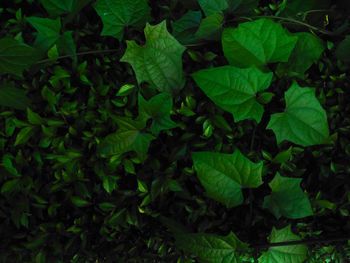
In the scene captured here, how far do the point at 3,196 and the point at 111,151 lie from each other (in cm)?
48

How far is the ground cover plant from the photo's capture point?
1091 mm

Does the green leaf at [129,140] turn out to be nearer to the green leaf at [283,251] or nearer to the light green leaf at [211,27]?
the light green leaf at [211,27]

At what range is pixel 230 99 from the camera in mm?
1052

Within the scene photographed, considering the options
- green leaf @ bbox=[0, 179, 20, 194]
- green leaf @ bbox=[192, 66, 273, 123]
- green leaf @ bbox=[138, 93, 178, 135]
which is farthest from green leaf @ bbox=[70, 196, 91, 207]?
green leaf @ bbox=[192, 66, 273, 123]

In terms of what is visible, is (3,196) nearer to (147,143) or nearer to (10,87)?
(10,87)

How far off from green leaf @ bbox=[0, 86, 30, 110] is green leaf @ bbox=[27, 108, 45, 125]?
0.05 m

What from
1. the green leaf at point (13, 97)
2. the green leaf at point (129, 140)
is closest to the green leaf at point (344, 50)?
the green leaf at point (129, 140)

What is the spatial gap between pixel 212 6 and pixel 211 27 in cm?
7

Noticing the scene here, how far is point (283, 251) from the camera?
42.5 inches

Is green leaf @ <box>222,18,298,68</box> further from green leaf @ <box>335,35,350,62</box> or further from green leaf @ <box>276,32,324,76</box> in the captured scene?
green leaf @ <box>335,35,350,62</box>

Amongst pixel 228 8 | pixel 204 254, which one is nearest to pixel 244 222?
pixel 204 254

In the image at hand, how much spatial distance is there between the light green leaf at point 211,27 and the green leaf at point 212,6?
26 mm

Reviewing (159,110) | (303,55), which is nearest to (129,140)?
(159,110)

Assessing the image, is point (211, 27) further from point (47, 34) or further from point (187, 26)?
point (47, 34)
